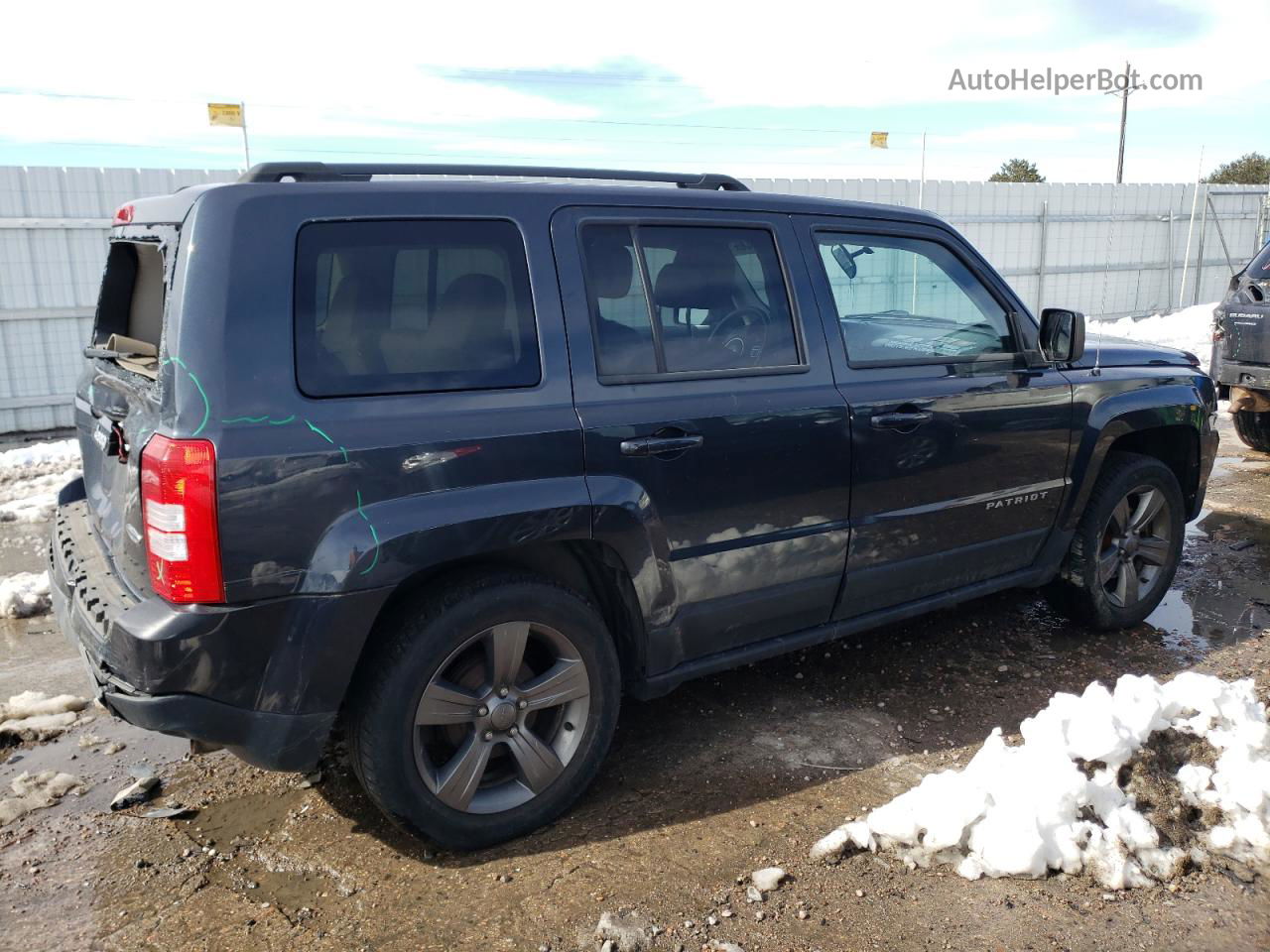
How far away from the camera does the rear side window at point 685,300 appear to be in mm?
3172

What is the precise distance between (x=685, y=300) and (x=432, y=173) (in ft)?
2.97

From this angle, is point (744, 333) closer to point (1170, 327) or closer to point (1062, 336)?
point (1062, 336)

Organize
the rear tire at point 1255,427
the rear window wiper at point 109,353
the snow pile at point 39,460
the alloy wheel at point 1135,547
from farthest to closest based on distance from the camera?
the rear tire at point 1255,427 < the snow pile at point 39,460 < the alloy wheel at point 1135,547 < the rear window wiper at point 109,353

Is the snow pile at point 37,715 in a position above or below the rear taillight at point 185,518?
below

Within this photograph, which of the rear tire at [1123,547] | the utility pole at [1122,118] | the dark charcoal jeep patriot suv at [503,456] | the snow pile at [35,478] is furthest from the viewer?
the utility pole at [1122,118]

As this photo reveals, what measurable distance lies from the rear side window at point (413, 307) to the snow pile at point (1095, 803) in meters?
1.75

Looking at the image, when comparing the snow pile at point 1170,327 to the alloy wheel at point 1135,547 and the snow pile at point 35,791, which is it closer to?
the alloy wheel at point 1135,547

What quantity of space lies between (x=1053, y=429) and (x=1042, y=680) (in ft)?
3.44

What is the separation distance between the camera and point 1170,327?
17.9m

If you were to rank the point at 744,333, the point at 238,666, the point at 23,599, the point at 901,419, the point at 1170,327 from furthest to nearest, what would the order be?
the point at 1170,327 → the point at 23,599 → the point at 901,419 → the point at 744,333 → the point at 238,666

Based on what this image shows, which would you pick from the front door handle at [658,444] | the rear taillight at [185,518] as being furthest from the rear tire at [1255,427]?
the rear taillight at [185,518]

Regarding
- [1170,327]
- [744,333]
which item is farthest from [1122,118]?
[744,333]

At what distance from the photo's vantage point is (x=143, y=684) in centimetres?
260

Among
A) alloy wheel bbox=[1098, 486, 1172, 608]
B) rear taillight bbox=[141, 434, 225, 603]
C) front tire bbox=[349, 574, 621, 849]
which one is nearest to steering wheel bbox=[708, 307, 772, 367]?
front tire bbox=[349, 574, 621, 849]
